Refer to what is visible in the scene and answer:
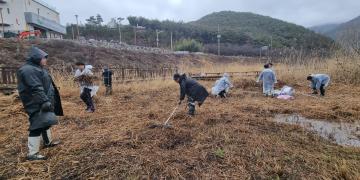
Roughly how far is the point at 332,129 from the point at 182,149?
10.1ft

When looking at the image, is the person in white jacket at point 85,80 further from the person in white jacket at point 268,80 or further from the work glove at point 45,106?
the person in white jacket at point 268,80

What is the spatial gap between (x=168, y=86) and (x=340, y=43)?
27.7 feet

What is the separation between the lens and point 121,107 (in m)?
7.35

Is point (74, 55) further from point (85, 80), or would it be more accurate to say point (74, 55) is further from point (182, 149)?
point (182, 149)

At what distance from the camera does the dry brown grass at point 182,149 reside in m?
3.10

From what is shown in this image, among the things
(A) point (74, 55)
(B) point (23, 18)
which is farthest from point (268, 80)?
(B) point (23, 18)

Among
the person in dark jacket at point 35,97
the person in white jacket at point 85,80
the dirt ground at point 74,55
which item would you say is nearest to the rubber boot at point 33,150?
the person in dark jacket at point 35,97

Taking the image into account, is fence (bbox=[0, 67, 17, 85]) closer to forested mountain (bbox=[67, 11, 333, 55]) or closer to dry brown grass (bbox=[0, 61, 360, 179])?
dry brown grass (bbox=[0, 61, 360, 179])

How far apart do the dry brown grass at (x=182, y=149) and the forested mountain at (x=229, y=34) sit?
122 ft

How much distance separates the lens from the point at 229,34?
200 feet

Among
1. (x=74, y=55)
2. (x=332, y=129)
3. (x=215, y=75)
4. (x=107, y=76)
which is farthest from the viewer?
(x=74, y=55)

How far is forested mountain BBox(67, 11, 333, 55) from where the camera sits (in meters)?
50.1

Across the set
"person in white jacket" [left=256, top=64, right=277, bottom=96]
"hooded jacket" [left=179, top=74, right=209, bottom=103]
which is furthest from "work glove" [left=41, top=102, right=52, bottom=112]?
"person in white jacket" [left=256, top=64, right=277, bottom=96]

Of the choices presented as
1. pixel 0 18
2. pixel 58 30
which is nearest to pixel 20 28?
pixel 0 18
